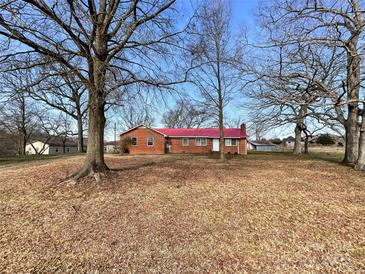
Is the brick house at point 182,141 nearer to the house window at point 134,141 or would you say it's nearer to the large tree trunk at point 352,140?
the house window at point 134,141

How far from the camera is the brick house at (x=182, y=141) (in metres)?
29.4

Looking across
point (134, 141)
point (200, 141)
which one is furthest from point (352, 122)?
point (134, 141)

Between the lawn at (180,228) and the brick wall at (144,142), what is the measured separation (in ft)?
71.5

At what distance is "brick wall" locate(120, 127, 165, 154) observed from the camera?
29.3 meters

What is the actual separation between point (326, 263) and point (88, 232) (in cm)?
419

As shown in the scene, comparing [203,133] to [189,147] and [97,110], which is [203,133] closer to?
[189,147]

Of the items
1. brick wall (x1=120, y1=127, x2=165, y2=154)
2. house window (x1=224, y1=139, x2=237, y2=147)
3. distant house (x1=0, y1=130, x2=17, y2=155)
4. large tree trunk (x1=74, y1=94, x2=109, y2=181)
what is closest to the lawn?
large tree trunk (x1=74, y1=94, x2=109, y2=181)

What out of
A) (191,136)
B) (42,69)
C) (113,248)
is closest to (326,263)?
(113,248)

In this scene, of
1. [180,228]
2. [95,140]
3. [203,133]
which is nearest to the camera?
[180,228]

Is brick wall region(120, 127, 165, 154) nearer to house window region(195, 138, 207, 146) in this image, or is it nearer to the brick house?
the brick house

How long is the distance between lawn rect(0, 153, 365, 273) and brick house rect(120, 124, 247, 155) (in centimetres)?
2197

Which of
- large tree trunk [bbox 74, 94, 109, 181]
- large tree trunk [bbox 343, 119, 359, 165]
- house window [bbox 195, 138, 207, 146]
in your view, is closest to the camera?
large tree trunk [bbox 74, 94, 109, 181]

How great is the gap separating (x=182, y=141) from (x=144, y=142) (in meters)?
5.25

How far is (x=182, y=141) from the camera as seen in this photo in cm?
3095
